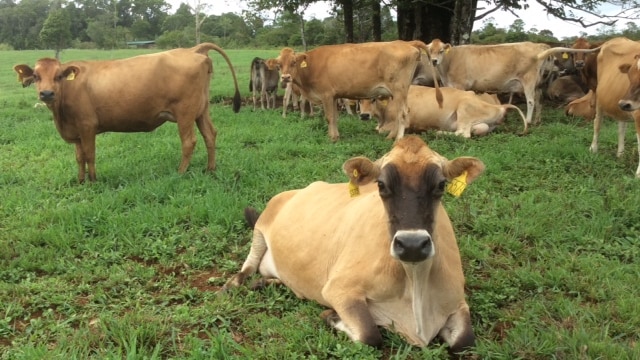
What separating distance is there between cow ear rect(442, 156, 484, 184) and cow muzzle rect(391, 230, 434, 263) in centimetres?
51

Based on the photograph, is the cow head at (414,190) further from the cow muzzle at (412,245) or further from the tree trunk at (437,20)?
the tree trunk at (437,20)

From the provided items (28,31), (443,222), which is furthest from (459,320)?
(28,31)

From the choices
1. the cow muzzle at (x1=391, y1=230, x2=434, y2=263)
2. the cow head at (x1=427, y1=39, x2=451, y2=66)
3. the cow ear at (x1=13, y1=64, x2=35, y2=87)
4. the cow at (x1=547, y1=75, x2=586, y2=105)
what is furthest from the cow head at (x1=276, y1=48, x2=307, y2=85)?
the cow muzzle at (x1=391, y1=230, x2=434, y2=263)

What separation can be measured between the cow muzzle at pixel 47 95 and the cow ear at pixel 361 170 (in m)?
4.99

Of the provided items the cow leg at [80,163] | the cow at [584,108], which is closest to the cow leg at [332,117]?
the cow leg at [80,163]

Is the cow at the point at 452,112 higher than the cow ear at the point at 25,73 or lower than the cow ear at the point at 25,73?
lower

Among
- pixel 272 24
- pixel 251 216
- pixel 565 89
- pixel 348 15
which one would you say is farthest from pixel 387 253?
pixel 272 24

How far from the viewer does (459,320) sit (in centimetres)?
339

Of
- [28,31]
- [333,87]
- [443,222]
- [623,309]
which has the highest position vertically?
[28,31]

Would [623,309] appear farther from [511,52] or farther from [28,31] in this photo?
[28,31]

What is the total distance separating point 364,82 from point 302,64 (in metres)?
1.21

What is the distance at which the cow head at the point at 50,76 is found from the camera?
22.7ft

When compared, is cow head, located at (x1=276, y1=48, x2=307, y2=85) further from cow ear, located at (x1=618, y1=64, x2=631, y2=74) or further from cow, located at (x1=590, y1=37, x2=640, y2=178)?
cow ear, located at (x1=618, y1=64, x2=631, y2=74)

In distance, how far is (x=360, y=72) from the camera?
396 inches
